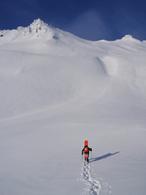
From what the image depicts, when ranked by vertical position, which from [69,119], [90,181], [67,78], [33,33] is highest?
[33,33]

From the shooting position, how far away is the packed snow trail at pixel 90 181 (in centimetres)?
1217

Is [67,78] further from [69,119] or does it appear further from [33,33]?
[33,33]

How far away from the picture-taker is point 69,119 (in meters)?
29.5

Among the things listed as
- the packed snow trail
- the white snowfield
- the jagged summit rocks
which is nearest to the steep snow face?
the white snowfield

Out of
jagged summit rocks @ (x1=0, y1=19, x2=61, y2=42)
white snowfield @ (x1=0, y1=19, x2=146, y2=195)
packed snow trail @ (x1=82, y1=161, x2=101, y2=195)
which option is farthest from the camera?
jagged summit rocks @ (x1=0, y1=19, x2=61, y2=42)

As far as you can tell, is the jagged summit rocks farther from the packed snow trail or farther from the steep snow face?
the packed snow trail

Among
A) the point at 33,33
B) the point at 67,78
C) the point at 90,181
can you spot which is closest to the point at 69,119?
the point at 90,181

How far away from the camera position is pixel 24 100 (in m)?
38.1

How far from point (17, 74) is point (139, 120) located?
22.9 m

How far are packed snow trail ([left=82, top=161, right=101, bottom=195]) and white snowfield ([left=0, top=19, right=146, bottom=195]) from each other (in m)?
0.10

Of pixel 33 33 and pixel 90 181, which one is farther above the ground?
pixel 33 33

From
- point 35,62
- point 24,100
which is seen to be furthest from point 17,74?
point 24,100

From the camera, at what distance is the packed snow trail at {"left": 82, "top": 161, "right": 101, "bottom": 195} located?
1217 cm

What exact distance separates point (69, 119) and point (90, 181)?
628 inches
